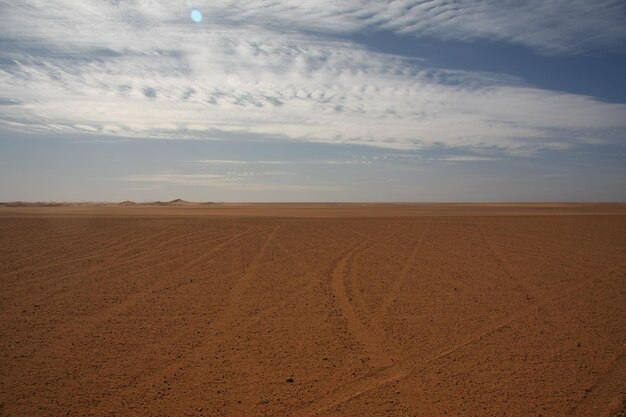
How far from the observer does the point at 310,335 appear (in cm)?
707

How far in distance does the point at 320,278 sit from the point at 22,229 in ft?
60.6

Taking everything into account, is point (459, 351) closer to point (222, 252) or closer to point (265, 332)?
point (265, 332)

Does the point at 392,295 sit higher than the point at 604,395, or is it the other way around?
the point at 392,295

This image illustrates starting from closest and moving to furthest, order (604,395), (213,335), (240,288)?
(604,395)
(213,335)
(240,288)

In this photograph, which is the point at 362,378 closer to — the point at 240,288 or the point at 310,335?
the point at 310,335

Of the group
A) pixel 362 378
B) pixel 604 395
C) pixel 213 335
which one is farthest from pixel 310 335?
pixel 604 395

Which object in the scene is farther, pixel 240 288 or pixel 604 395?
pixel 240 288

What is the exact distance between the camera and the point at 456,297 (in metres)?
9.55

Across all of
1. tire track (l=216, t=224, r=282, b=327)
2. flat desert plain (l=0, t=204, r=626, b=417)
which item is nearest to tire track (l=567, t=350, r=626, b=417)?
flat desert plain (l=0, t=204, r=626, b=417)

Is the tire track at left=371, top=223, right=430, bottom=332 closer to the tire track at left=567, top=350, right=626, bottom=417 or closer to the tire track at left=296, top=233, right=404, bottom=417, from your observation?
the tire track at left=296, top=233, right=404, bottom=417

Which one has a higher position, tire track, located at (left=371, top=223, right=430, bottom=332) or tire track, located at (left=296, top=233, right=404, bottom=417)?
tire track, located at (left=371, top=223, right=430, bottom=332)

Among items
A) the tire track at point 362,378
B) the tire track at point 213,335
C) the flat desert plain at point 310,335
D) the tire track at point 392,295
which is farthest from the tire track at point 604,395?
the tire track at point 213,335

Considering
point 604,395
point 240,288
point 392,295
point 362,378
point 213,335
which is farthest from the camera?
point 240,288

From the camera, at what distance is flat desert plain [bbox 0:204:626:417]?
16.2 ft
